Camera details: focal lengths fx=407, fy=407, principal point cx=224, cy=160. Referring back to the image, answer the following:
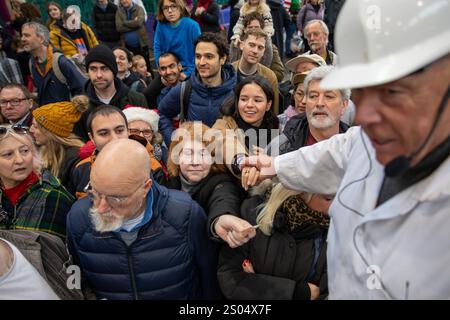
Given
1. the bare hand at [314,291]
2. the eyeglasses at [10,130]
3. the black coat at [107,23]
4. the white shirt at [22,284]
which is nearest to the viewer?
the white shirt at [22,284]

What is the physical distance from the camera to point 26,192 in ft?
8.22

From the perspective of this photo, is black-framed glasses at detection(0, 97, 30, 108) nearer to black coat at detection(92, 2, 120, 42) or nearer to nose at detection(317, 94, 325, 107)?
nose at detection(317, 94, 325, 107)

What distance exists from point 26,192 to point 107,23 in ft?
18.4

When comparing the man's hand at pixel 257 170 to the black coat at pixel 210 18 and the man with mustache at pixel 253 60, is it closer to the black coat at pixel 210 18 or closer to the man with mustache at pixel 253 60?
the man with mustache at pixel 253 60

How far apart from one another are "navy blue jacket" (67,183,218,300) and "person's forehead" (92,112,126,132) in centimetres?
103

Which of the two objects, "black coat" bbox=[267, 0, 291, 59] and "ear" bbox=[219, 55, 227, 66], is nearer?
"ear" bbox=[219, 55, 227, 66]

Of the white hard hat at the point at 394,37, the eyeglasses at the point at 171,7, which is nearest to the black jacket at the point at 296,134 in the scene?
the white hard hat at the point at 394,37

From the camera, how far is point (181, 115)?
4.05 meters

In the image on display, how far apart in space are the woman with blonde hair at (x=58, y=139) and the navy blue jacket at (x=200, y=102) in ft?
2.79

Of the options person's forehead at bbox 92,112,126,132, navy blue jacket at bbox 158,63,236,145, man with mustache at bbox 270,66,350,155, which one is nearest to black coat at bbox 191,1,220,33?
navy blue jacket at bbox 158,63,236,145

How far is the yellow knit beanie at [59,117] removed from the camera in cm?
356

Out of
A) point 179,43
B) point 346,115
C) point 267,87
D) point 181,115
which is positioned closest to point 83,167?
point 181,115

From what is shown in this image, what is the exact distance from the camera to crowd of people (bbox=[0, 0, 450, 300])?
114 centimetres

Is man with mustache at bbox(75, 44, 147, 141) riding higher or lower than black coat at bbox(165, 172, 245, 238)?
higher
